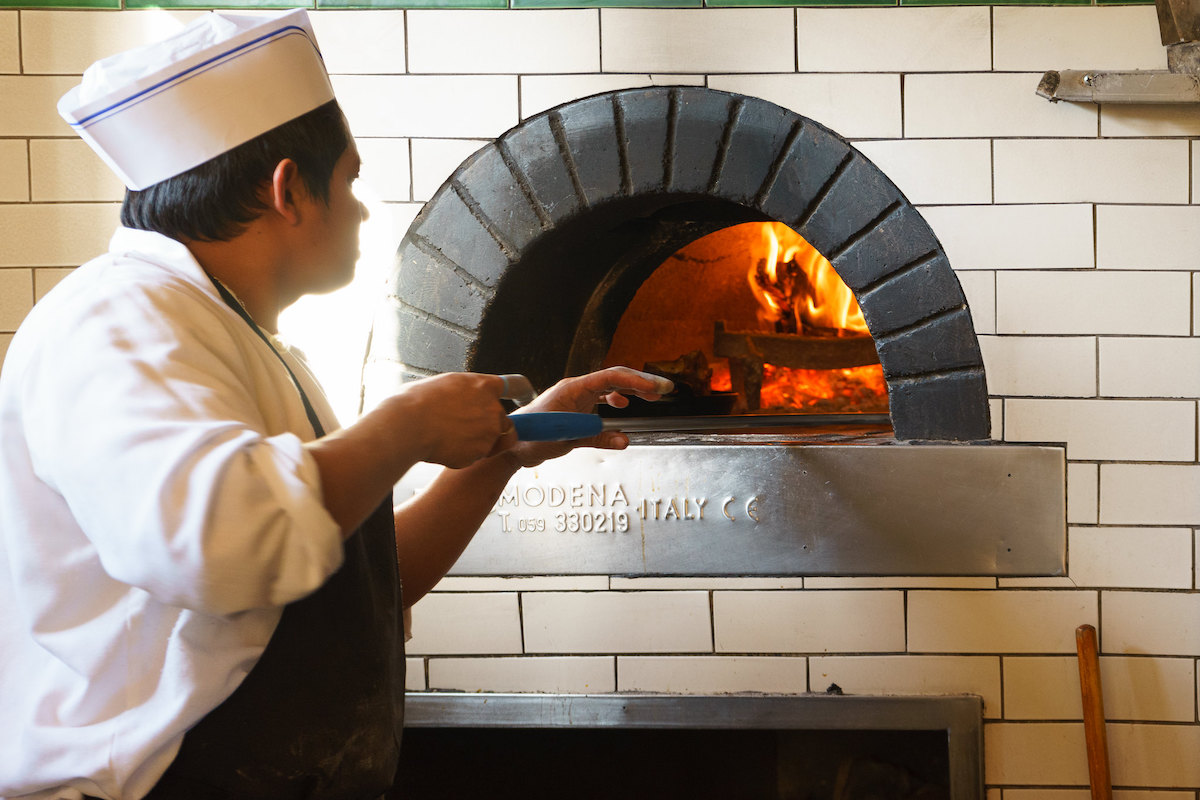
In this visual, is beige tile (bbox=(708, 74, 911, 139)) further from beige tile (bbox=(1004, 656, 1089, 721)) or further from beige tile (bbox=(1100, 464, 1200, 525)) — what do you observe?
beige tile (bbox=(1004, 656, 1089, 721))

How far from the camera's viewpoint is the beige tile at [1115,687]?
71.7 inches

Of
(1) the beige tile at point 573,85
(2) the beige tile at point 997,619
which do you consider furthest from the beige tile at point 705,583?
(1) the beige tile at point 573,85

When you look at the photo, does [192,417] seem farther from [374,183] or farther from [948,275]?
[948,275]

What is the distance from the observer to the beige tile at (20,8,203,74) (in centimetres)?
190

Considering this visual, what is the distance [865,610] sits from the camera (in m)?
1.87

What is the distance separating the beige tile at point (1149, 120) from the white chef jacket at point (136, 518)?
165 centimetres

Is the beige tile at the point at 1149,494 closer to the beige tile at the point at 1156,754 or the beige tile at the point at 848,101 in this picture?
the beige tile at the point at 1156,754

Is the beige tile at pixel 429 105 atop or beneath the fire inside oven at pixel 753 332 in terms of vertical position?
atop

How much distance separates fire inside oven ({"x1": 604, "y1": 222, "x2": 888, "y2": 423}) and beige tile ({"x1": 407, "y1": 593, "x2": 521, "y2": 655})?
59 centimetres

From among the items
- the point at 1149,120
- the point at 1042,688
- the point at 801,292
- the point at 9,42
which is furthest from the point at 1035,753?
the point at 9,42

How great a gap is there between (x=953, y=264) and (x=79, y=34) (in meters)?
1.85

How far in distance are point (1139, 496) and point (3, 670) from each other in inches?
73.9

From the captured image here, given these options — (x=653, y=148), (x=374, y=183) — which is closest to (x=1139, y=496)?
(x=653, y=148)

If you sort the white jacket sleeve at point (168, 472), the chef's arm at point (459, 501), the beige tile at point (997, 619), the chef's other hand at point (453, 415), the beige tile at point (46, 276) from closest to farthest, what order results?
the white jacket sleeve at point (168, 472), the chef's other hand at point (453, 415), the chef's arm at point (459, 501), the beige tile at point (997, 619), the beige tile at point (46, 276)
